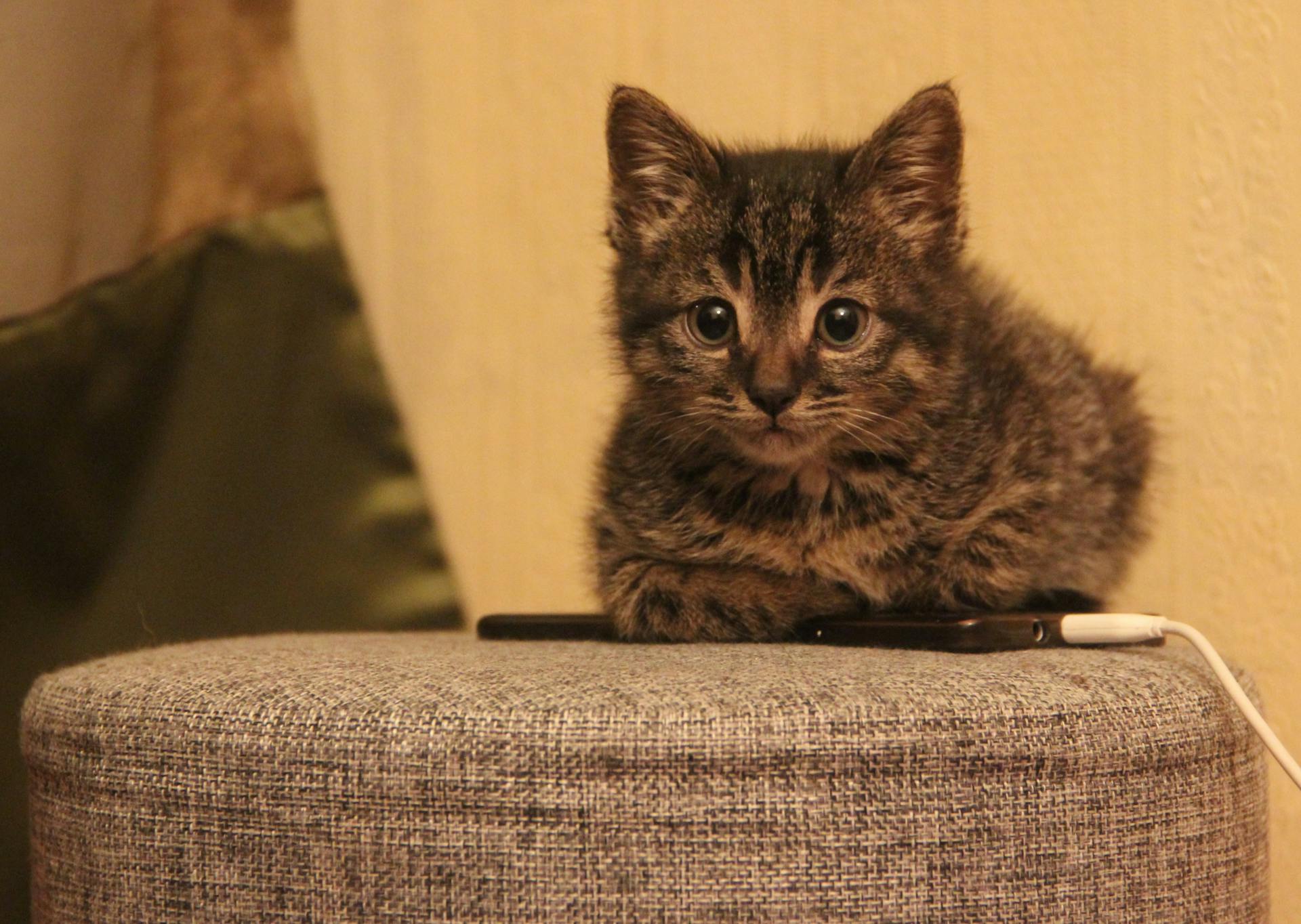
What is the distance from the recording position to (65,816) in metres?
0.80

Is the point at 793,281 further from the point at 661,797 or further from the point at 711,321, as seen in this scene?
the point at 661,797

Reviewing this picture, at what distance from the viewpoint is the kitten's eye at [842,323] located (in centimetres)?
95

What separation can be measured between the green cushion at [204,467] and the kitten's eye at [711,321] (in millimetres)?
841

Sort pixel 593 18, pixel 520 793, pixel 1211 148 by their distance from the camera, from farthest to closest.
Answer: pixel 593 18, pixel 1211 148, pixel 520 793

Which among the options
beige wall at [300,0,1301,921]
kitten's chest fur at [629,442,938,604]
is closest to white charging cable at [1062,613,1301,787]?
kitten's chest fur at [629,442,938,604]

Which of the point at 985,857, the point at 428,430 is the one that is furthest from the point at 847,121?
the point at 985,857

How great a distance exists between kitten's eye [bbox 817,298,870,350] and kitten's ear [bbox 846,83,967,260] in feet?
0.29

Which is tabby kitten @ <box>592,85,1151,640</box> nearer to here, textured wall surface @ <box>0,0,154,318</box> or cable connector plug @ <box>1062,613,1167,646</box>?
cable connector plug @ <box>1062,613,1167,646</box>

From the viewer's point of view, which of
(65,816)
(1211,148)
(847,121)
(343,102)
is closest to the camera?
(65,816)

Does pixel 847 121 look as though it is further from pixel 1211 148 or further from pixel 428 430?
pixel 428 430

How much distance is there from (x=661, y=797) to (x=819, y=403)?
0.35 m

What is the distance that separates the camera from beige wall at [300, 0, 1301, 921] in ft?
4.15

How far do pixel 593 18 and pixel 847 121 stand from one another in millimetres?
420

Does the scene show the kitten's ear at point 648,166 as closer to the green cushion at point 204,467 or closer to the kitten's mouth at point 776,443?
the kitten's mouth at point 776,443
